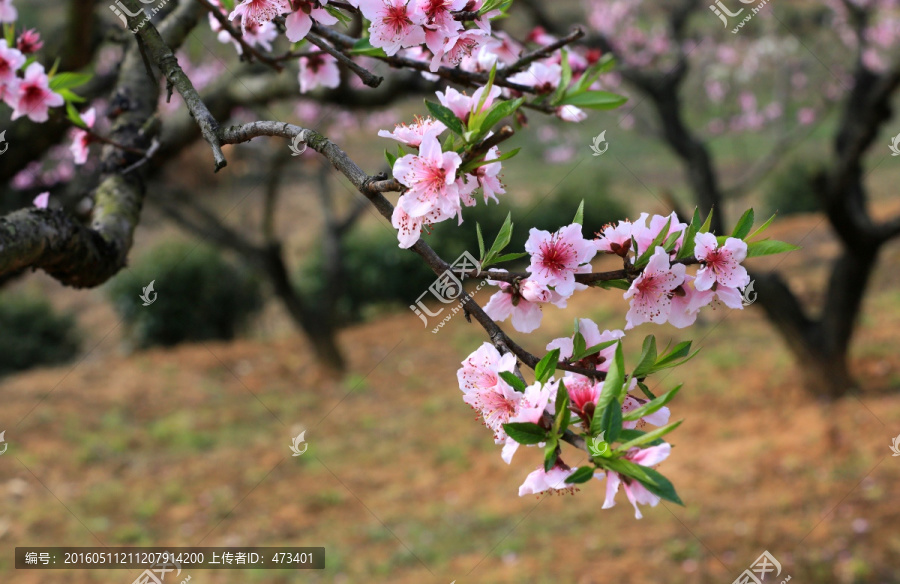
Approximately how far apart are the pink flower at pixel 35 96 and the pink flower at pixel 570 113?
4.41ft

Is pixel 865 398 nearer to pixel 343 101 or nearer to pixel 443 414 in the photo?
pixel 443 414

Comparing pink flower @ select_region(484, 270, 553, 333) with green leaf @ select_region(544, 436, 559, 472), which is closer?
green leaf @ select_region(544, 436, 559, 472)

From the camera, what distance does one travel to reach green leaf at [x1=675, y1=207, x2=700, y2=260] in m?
1.19

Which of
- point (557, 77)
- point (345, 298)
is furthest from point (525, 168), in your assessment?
point (557, 77)

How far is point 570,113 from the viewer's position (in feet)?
6.18

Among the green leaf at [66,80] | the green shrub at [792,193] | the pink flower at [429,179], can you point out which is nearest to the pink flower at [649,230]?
the pink flower at [429,179]

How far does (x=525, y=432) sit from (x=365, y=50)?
111 cm

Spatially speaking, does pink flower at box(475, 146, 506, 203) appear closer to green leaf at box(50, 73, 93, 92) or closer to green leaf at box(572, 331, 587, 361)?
green leaf at box(572, 331, 587, 361)

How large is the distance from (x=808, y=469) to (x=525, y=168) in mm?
12882

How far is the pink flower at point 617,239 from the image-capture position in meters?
1.26

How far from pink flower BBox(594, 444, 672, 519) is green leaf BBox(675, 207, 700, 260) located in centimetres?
35

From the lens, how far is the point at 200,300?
9664 mm
